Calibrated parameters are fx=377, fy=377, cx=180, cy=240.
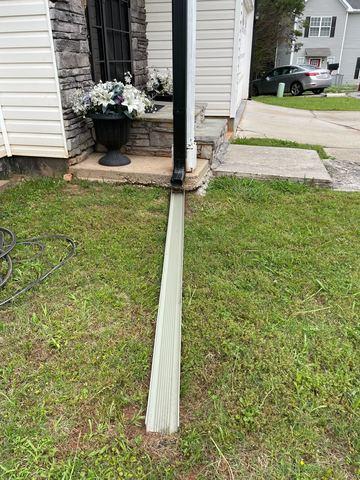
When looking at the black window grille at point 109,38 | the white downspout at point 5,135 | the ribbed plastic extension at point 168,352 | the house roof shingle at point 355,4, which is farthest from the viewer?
the house roof shingle at point 355,4

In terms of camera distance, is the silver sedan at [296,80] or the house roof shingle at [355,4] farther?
the house roof shingle at [355,4]

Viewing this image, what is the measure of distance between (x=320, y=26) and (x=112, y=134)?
95.3ft

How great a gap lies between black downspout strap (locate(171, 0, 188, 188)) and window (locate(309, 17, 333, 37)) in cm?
2880

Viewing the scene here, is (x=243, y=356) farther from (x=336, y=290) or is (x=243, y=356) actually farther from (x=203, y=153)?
(x=203, y=153)

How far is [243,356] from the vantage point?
168 centimetres

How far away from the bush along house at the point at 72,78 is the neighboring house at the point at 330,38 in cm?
2434

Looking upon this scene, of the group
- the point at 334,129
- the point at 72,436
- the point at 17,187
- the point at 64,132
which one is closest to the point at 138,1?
the point at 64,132

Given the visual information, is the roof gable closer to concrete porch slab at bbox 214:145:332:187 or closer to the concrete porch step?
concrete porch slab at bbox 214:145:332:187

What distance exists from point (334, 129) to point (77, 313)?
659 cm

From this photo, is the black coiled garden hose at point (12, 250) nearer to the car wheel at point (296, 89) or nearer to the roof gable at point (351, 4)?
the car wheel at point (296, 89)

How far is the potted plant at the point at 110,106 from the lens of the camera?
3480 millimetres

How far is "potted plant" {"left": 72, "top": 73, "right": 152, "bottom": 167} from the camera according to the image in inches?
137

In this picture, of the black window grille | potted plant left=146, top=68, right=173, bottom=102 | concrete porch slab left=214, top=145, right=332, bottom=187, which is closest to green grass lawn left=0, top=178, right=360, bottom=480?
concrete porch slab left=214, top=145, right=332, bottom=187

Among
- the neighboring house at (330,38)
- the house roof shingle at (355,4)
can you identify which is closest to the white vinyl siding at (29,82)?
the neighboring house at (330,38)
